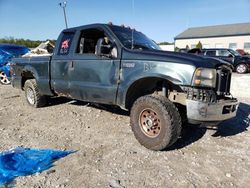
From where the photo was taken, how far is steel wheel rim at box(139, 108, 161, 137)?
439cm

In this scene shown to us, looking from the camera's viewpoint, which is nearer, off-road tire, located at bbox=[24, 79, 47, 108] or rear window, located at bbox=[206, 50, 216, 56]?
off-road tire, located at bbox=[24, 79, 47, 108]

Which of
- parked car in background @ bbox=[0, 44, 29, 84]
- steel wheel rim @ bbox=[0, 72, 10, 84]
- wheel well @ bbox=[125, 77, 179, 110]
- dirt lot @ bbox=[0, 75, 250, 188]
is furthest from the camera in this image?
steel wheel rim @ bbox=[0, 72, 10, 84]

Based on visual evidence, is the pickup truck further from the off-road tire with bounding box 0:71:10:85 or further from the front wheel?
the front wheel

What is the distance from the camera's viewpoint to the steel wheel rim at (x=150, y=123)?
14.4ft

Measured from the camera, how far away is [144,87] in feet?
16.1

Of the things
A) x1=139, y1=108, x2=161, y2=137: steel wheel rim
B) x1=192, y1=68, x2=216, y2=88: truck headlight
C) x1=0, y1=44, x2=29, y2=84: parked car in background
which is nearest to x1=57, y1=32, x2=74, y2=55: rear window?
x1=139, y1=108, x2=161, y2=137: steel wheel rim

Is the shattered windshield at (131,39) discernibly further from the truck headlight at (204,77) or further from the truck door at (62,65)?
the truck headlight at (204,77)

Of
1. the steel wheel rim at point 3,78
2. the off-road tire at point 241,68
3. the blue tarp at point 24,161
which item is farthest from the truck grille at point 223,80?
the off-road tire at point 241,68

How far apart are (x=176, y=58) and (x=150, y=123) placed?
1.12 metres

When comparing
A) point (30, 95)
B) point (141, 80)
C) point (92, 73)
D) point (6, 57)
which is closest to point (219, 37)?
point (6, 57)

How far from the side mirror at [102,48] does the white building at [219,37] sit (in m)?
39.8

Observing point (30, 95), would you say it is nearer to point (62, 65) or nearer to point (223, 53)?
point (62, 65)

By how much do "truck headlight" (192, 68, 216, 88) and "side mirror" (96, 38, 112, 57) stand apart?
5.45 ft

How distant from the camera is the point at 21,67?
7.20 m
